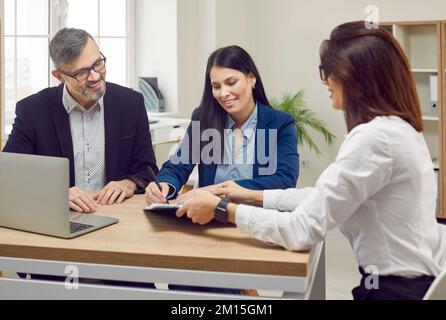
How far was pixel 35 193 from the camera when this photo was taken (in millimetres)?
1825

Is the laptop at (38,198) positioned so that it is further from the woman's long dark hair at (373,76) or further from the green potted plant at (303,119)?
the green potted plant at (303,119)

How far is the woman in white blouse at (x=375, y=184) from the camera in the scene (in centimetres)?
153

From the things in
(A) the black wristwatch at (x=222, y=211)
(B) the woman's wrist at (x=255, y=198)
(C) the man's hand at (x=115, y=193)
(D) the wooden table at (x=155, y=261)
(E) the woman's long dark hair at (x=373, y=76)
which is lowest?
(D) the wooden table at (x=155, y=261)

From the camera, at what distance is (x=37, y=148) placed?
8.50ft

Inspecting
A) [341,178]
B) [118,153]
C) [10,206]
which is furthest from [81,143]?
[341,178]

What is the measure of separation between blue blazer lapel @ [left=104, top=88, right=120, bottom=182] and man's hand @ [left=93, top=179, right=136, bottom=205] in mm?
180

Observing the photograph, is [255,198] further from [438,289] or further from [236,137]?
[438,289]

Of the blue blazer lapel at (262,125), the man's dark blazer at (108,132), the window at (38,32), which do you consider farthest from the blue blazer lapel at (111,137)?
the window at (38,32)

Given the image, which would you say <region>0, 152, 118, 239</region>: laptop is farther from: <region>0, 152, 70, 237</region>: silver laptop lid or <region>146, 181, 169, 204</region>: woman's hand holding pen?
<region>146, 181, 169, 204</region>: woman's hand holding pen

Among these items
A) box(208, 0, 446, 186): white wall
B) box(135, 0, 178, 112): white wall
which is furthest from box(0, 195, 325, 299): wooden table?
box(208, 0, 446, 186): white wall

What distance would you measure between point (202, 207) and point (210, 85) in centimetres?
97

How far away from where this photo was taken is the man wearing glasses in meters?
2.49

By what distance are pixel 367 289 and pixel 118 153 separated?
138 cm

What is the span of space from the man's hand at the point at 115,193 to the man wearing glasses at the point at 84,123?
0.01m
